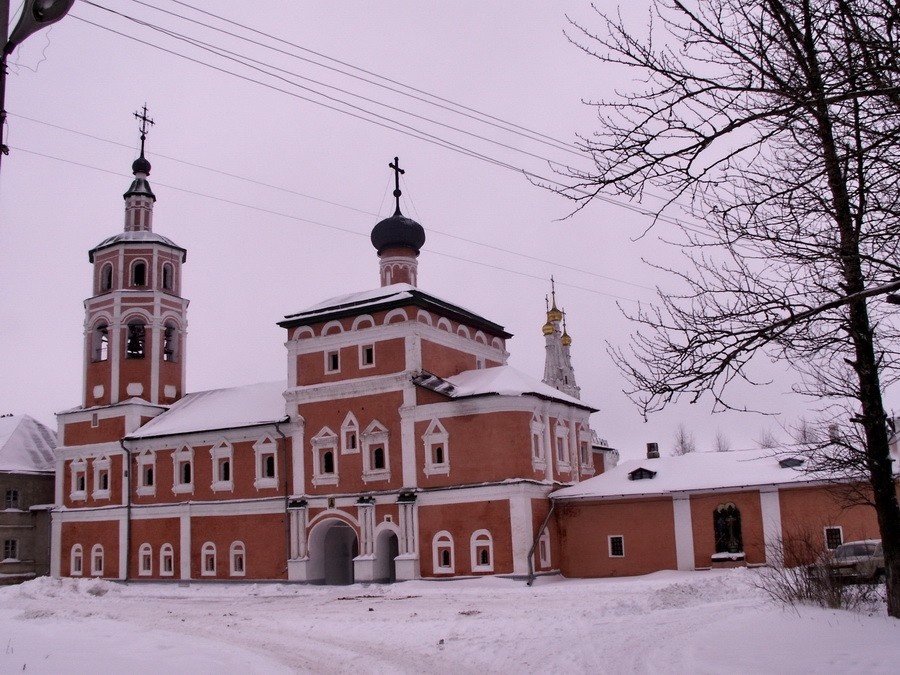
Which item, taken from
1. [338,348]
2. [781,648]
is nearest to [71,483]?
[338,348]

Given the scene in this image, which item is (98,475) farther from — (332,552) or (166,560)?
(332,552)

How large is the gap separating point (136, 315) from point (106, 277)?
2.44 metres

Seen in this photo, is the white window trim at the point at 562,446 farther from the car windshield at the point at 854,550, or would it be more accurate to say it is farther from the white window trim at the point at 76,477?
the white window trim at the point at 76,477

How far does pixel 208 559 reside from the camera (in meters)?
31.7

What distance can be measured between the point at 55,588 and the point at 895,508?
2245cm

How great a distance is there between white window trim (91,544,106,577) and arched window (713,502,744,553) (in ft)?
72.7

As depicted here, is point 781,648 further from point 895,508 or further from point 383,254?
point 383,254

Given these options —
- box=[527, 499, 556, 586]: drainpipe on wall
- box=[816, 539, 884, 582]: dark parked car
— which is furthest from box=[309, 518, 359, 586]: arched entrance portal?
box=[816, 539, 884, 582]: dark parked car

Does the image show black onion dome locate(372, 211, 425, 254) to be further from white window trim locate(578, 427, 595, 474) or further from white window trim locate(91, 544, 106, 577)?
white window trim locate(91, 544, 106, 577)

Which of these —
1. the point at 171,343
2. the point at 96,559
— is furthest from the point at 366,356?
the point at 96,559

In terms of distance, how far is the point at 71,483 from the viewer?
35906 millimetres

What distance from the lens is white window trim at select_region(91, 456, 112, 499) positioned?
3484 cm

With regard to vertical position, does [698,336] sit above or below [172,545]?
above

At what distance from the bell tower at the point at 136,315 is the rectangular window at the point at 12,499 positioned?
5495 millimetres
